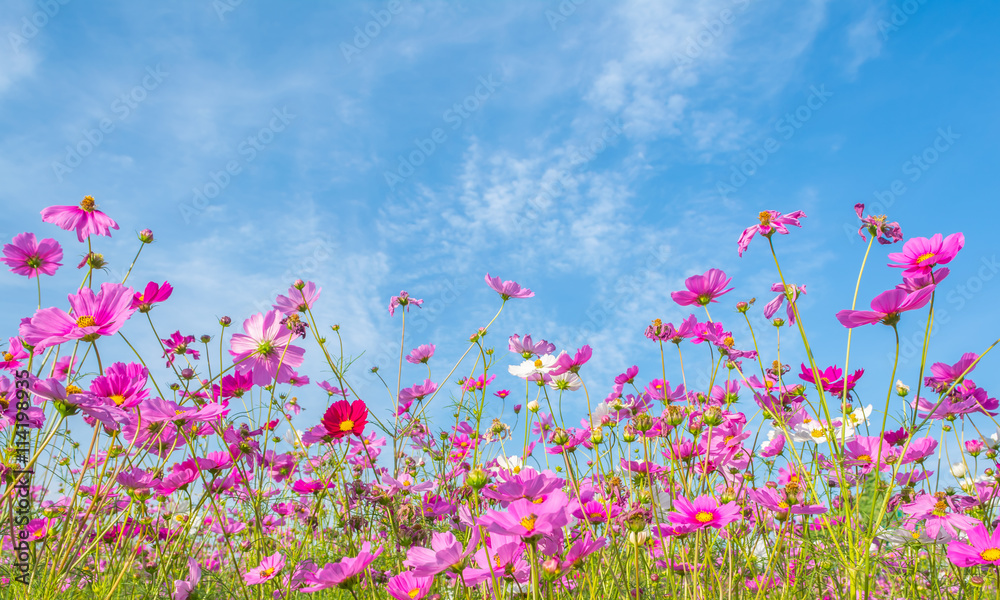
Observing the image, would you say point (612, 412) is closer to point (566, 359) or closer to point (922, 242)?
point (566, 359)

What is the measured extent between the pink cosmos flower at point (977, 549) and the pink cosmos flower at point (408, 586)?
1.06m

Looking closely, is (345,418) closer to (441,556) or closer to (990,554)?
(441,556)

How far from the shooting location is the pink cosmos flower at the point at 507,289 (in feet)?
7.04

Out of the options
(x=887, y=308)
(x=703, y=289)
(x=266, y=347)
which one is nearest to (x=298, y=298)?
(x=266, y=347)

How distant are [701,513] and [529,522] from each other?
46 centimetres

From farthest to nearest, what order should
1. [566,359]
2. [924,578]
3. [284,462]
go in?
[924,578] → [284,462] → [566,359]

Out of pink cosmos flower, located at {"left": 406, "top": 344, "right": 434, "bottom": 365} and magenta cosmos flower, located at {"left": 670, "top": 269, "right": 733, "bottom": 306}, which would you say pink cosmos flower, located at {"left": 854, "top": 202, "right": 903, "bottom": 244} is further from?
pink cosmos flower, located at {"left": 406, "top": 344, "right": 434, "bottom": 365}

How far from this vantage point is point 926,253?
1123 mm

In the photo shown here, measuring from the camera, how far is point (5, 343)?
60.0 inches

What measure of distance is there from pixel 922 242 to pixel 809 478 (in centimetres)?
71

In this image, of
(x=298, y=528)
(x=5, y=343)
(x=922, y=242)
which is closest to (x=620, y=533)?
(x=922, y=242)

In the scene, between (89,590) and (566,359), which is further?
(89,590)

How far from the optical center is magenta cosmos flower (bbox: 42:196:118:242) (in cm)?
164

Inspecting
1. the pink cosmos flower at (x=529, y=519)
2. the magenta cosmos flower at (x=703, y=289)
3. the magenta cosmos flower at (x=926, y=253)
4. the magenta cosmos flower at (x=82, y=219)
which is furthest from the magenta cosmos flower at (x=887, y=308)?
the magenta cosmos flower at (x=82, y=219)
